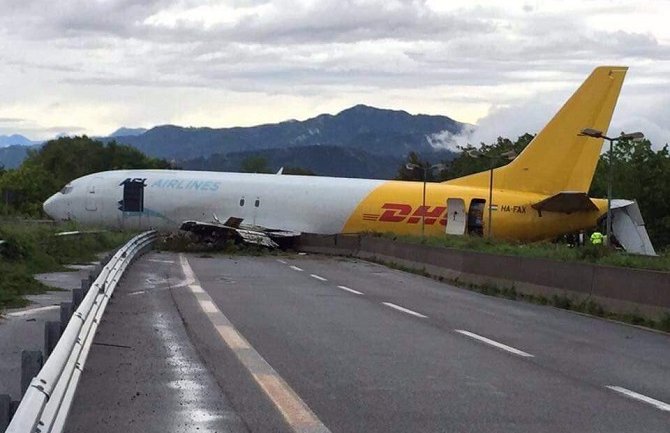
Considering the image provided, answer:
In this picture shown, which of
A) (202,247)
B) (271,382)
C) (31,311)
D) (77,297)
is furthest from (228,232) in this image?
(271,382)

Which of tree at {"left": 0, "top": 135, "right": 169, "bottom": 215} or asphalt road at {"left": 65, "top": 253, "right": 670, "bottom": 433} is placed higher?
tree at {"left": 0, "top": 135, "right": 169, "bottom": 215}

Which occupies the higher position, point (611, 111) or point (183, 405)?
point (611, 111)

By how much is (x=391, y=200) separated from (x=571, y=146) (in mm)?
8384

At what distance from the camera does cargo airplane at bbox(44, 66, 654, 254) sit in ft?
134

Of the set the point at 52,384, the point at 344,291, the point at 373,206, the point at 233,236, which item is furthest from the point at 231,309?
the point at 373,206

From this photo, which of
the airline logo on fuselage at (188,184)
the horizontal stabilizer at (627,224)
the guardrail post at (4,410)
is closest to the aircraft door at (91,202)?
the airline logo on fuselage at (188,184)

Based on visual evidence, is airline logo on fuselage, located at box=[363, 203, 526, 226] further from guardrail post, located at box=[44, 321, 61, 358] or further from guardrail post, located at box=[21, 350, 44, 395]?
guardrail post, located at box=[21, 350, 44, 395]

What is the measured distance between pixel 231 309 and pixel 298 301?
231 centimetres

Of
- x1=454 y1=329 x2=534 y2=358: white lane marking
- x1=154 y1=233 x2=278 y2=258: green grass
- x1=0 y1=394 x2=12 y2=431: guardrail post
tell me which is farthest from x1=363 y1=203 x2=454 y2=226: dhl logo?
x1=0 y1=394 x2=12 y2=431: guardrail post

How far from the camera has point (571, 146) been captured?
41.9 m

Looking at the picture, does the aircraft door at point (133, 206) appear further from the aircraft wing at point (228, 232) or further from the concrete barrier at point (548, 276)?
the concrete barrier at point (548, 276)

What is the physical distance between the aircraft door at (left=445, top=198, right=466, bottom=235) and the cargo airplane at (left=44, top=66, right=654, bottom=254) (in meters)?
0.04

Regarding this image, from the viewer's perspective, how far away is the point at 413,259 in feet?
105

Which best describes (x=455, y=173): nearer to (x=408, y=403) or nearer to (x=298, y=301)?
(x=298, y=301)
